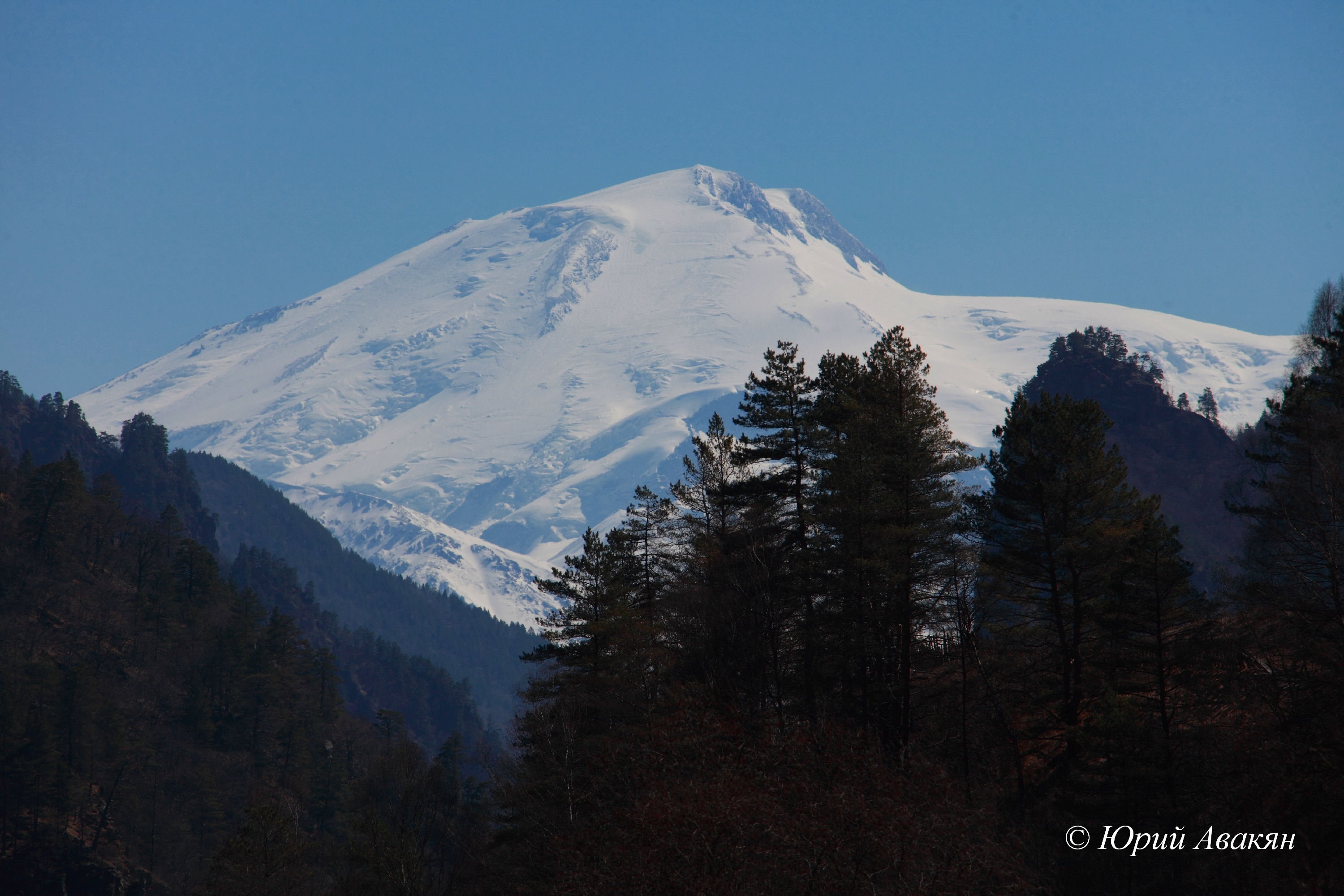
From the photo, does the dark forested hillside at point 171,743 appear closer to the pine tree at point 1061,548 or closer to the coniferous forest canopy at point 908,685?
the coniferous forest canopy at point 908,685

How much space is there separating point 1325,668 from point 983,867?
9.74 metres

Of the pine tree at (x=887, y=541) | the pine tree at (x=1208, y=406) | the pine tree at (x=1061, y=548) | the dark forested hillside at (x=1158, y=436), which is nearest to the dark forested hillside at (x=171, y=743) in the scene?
the pine tree at (x=887, y=541)

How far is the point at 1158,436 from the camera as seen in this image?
130m

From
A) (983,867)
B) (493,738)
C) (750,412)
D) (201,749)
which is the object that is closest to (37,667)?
(201,749)

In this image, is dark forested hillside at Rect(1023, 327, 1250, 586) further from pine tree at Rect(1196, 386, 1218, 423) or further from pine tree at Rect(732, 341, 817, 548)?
pine tree at Rect(732, 341, 817, 548)

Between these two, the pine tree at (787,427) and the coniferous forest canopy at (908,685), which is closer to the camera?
the coniferous forest canopy at (908,685)

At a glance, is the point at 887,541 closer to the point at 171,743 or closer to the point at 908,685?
the point at 908,685

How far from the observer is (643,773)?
23.6 meters

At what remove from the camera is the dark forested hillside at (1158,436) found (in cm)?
12188

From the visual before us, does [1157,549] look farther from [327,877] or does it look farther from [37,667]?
[37,667]

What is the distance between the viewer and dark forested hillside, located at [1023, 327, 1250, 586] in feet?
400

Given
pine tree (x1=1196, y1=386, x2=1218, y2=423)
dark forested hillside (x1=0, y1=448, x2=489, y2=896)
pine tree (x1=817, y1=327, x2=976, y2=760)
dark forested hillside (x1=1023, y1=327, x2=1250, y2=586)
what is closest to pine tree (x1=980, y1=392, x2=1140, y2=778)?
pine tree (x1=817, y1=327, x2=976, y2=760)

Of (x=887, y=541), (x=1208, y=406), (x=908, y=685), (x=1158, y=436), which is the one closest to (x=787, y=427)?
(x=887, y=541)

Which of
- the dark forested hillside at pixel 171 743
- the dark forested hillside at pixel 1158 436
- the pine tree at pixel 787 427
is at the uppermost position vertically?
the dark forested hillside at pixel 1158 436
